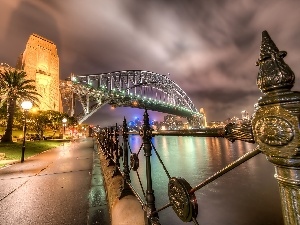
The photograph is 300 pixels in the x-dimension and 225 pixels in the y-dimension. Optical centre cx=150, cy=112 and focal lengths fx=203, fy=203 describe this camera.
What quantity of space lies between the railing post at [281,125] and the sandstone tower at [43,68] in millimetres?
50885

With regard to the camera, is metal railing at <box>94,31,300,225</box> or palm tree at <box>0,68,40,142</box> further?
palm tree at <box>0,68,40,142</box>

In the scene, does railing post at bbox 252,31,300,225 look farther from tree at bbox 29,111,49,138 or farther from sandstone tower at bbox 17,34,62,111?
sandstone tower at bbox 17,34,62,111

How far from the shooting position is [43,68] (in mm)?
49188

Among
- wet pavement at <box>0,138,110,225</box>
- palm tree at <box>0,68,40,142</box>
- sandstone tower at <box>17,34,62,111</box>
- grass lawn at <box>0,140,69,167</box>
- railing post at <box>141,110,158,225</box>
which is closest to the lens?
railing post at <box>141,110,158,225</box>

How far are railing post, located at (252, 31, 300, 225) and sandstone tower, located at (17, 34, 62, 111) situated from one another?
5089 centimetres

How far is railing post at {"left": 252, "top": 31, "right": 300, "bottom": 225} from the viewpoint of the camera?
67cm

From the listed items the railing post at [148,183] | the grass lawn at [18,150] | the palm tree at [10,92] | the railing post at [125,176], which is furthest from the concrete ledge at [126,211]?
the palm tree at [10,92]

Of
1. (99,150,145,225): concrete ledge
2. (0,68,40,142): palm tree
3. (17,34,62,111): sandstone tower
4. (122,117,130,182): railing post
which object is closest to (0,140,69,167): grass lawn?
(0,68,40,142): palm tree

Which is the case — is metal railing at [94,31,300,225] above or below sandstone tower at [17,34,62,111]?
below

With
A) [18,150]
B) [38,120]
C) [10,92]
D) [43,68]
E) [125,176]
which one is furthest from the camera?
[43,68]

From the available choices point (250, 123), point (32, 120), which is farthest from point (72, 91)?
point (250, 123)

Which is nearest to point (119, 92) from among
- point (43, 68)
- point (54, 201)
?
point (43, 68)

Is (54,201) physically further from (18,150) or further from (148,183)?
(18,150)

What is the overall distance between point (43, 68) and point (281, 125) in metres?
56.2
